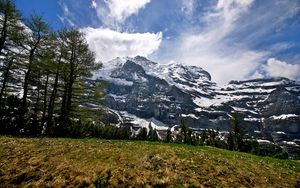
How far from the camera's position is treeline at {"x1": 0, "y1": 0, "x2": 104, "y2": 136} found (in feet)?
107

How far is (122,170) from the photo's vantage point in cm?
1386

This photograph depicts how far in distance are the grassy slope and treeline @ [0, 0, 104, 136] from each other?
17669 mm

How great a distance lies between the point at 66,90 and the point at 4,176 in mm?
24572

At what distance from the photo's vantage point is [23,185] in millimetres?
13039

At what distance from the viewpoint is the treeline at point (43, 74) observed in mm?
32531

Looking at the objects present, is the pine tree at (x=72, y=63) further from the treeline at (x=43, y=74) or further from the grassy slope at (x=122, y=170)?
the grassy slope at (x=122, y=170)

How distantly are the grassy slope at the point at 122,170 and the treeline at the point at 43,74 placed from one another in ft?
58.0

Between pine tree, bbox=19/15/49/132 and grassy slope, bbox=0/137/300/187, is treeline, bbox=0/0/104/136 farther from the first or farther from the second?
grassy slope, bbox=0/137/300/187

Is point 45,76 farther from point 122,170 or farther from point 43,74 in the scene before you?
point 122,170

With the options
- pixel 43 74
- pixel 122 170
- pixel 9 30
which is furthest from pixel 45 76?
pixel 122 170

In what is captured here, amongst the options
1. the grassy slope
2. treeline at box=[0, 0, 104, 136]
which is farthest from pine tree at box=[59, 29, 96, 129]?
the grassy slope

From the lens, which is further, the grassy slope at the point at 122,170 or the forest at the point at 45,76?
the forest at the point at 45,76

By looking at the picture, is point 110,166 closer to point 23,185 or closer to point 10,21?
point 23,185

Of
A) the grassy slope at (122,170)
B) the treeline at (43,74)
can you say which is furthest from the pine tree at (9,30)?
the grassy slope at (122,170)
